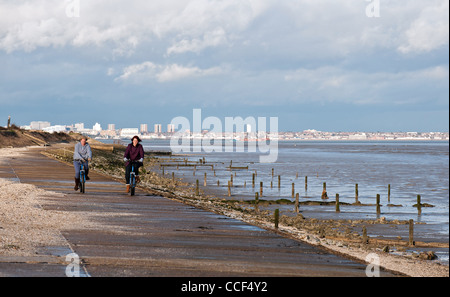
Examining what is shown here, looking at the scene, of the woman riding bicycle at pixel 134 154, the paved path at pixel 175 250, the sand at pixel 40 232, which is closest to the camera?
the paved path at pixel 175 250

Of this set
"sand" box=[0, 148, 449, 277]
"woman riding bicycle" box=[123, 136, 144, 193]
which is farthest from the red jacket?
"sand" box=[0, 148, 449, 277]

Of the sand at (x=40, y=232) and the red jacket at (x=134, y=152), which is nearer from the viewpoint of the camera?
the sand at (x=40, y=232)

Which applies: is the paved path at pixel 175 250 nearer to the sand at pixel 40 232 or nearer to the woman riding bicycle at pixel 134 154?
the sand at pixel 40 232

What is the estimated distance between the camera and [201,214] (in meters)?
18.3

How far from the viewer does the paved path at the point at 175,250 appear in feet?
31.8

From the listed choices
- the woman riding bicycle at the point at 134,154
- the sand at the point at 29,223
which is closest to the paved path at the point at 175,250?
the sand at the point at 29,223

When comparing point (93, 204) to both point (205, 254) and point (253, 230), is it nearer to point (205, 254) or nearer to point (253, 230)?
point (253, 230)

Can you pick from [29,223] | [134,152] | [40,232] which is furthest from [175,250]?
[134,152]

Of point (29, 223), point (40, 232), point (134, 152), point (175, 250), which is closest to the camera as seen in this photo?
point (175, 250)

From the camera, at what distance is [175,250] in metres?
11.6

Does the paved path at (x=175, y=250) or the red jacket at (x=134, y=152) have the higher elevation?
the red jacket at (x=134, y=152)

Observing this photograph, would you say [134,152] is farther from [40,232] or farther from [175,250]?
[175,250]
